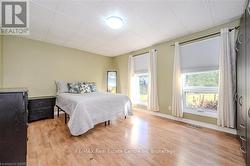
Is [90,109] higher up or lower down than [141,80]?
lower down

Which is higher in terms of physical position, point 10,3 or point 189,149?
point 10,3

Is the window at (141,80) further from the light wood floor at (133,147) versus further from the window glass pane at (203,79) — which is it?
the light wood floor at (133,147)

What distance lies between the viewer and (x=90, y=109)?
108 inches

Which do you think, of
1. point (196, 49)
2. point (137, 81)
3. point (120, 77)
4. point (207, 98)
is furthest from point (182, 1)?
point (120, 77)

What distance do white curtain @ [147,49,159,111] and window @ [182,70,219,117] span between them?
33.8 inches

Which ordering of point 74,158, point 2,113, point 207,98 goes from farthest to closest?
point 207,98
point 74,158
point 2,113

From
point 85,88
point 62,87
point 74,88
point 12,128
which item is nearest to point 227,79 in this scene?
point 12,128

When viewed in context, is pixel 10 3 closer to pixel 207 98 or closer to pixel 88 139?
pixel 88 139

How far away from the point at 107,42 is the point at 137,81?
1.87m

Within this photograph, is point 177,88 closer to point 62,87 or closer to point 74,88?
point 74,88

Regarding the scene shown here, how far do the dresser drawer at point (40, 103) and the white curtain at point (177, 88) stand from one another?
3.52 metres

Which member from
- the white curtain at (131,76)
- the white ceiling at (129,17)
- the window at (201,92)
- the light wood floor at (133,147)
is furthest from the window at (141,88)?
the light wood floor at (133,147)

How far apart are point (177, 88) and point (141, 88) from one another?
1620 mm

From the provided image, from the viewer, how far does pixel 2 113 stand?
1162mm
